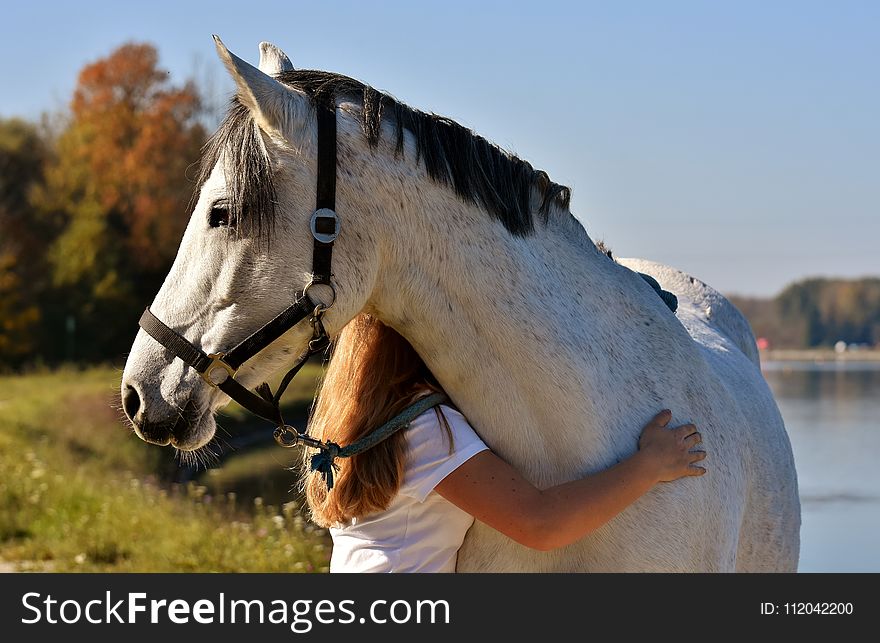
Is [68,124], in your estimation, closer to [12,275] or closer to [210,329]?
[12,275]

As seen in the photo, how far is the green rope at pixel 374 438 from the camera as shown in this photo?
234cm

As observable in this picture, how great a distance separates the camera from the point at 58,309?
96.5ft

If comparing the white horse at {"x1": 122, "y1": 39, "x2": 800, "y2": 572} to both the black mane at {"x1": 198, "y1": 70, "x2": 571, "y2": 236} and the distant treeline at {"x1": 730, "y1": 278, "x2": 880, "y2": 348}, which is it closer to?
the black mane at {"x1": 198, "y1": 70, "x2": 571, "y2": 236}

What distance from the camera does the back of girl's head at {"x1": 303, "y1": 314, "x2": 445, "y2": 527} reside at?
2.38m

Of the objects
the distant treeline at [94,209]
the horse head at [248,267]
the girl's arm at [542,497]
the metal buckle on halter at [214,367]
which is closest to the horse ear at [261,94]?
the horse head at [248,267]

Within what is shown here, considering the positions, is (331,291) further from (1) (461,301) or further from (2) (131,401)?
(2) (131,401)

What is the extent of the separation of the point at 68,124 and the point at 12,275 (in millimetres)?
10399

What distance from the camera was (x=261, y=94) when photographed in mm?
Answer: 2025

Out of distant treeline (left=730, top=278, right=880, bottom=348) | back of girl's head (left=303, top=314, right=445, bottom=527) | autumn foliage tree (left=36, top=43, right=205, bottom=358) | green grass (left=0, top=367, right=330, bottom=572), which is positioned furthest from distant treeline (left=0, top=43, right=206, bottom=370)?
back of girl's head (left=303, top=314, right=445, bottom=527)

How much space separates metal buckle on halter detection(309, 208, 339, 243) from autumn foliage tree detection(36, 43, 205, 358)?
27254mm

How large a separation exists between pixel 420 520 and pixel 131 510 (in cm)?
683

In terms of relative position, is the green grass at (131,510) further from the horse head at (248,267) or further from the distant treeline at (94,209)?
the distant treeline at (94,209)

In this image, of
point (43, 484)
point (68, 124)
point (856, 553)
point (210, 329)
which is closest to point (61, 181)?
point (68, 124)
